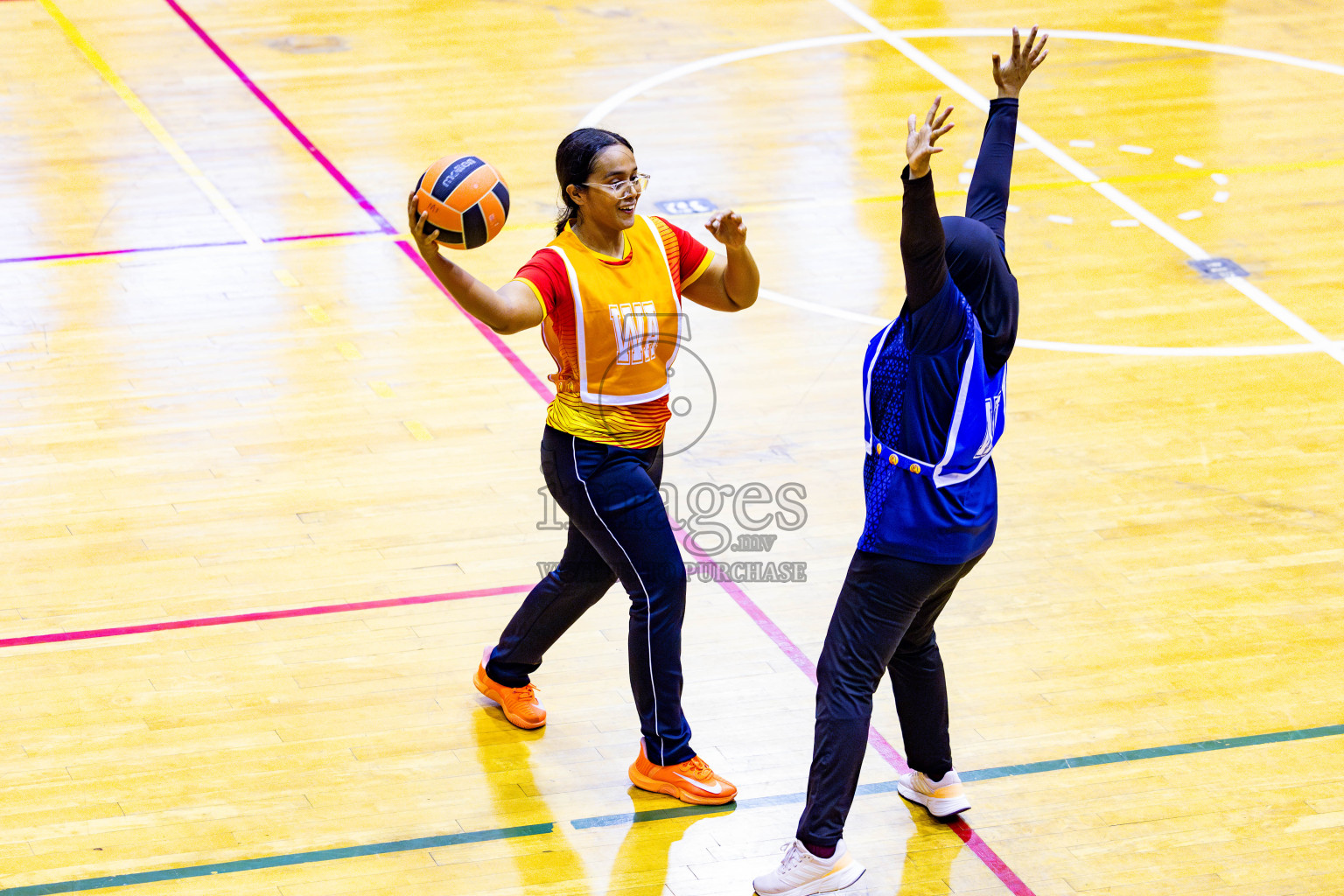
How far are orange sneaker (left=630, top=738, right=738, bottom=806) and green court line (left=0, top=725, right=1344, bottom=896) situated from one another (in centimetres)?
4

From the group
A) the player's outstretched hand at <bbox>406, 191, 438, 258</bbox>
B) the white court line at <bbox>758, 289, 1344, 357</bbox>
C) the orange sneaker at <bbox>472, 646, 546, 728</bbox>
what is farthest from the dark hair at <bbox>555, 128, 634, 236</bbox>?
the white court line at <bbox>758, 289, 1344, 357</bbox>

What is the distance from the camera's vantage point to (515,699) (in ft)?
19.9

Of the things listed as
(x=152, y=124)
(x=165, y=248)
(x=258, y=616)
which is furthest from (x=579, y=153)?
(x=152, y=124)

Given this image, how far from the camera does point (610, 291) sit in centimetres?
526

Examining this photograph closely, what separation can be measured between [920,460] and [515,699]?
6.26 ft

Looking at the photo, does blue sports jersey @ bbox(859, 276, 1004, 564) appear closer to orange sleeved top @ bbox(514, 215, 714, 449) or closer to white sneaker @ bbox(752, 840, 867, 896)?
orange sleeved top @ bbox(514, 215, 714, 449)

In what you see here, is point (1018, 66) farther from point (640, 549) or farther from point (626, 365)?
point (640, 549)

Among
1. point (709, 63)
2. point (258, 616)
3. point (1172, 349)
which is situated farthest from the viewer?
point (709, 63)

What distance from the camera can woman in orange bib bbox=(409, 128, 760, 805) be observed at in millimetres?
5219

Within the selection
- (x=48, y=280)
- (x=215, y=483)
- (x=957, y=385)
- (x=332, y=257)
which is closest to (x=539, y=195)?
(x=332, y=257)

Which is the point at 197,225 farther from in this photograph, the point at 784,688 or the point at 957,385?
the point at 957,385

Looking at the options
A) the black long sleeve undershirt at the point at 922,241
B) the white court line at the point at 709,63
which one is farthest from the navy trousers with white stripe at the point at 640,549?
the white court line at the point at 709,63

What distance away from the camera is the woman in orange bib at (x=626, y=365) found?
5.22m

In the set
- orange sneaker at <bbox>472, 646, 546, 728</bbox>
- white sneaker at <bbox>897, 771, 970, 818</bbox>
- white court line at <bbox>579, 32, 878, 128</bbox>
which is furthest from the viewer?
white court line at <bbox>579, 32, 878, 128</bbox>
